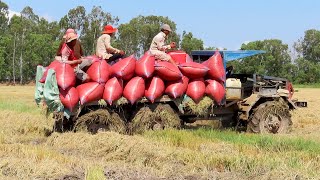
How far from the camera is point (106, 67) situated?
30.6 ft

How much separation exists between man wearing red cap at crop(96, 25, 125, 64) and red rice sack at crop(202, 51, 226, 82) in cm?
180

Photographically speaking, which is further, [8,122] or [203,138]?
[8,122]

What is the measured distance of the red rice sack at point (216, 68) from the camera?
9.94 metres

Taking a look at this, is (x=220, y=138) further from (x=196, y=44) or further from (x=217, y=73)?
(x=196, y=44)

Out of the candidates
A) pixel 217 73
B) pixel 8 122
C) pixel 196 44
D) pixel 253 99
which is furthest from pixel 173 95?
pixel 196 44

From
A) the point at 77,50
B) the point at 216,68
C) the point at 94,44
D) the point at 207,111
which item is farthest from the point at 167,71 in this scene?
the point at 94,44

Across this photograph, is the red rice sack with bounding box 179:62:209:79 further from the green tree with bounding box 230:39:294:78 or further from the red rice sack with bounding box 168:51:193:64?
the green tree with bounding box 230:39:294:78

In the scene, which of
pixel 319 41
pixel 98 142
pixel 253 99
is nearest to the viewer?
pixel 98 142

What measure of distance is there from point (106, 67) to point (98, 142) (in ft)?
6.10

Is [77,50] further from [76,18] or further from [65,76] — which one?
[76,18]

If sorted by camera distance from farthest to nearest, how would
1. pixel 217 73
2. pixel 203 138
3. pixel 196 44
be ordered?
pixel 196 44 → pixel 217 73 → pixel 203 138

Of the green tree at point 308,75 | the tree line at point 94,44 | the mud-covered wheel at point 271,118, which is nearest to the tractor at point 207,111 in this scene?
the mud-covered wheel at point 271,118

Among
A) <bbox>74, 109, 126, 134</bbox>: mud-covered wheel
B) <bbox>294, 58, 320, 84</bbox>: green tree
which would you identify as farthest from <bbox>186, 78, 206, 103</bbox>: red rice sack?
<bbox>294, 58, 320, 84</bbox>: green tree

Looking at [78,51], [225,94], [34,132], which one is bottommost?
[34,132]
